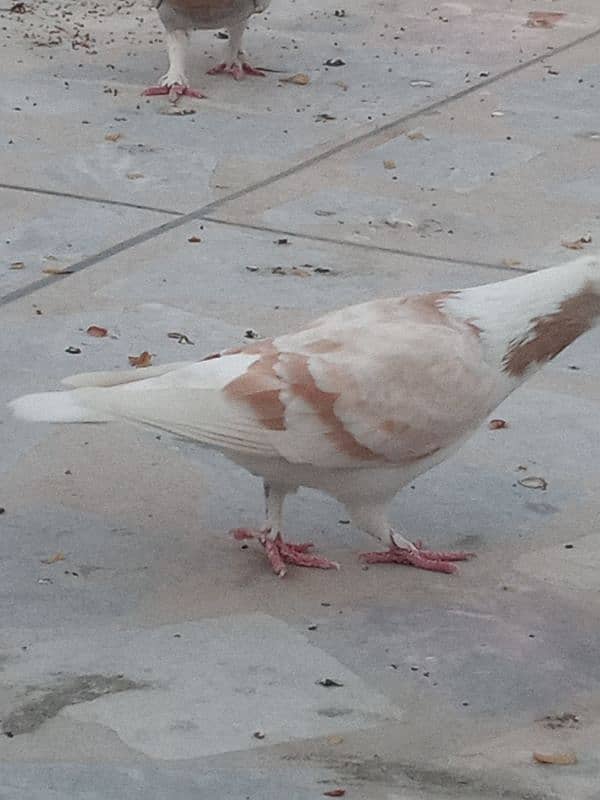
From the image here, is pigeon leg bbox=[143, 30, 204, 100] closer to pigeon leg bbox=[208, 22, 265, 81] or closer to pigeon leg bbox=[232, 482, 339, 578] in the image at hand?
pigeon leg bbox=[208, 22, 265, 81]

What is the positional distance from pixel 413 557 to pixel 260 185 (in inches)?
123

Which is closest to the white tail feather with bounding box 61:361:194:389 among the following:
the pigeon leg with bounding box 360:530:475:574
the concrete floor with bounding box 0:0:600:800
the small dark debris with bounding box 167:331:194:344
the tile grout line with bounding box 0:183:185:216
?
the concrete floor with bounding box 0:0:600:800

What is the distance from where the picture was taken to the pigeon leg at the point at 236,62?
8.45m

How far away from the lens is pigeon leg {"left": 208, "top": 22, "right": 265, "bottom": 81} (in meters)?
8.45

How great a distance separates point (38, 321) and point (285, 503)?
1.40 metres

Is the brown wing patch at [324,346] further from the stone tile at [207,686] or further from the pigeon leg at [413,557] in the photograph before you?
the stone tile at [207,686]

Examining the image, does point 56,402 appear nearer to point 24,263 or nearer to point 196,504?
point 196,504

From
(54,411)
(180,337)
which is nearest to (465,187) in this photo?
(180,337)

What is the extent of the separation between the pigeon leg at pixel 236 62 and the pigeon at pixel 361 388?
488cm

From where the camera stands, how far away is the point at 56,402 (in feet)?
11.9

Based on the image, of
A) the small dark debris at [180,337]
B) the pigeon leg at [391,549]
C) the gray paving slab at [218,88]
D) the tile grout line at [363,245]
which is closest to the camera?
the pigeon leg at [391,549]

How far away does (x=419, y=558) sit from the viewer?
3.94 metres

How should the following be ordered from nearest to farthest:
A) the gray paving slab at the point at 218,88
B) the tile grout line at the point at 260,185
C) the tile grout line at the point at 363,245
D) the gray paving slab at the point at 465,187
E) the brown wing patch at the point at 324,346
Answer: the brown wing patch at the point at 324,346, the tile grout line at the point at 260,185, the tile grout line at the point at 363,245, the gray paving slab at the point at 465,187, the gray paving slab at the point at 218,88

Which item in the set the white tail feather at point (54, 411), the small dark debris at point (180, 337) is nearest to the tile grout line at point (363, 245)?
the small dark debris at point (180, 337)
